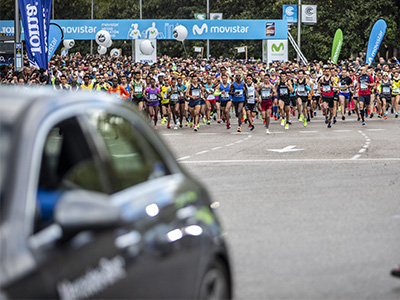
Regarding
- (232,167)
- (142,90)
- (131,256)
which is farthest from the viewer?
(142,90)

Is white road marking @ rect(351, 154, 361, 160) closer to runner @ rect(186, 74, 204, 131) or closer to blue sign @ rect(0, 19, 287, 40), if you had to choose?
runner @ rect(186, 74, 204, 131)

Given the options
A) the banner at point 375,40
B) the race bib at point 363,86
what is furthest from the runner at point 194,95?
the banner at point 375,40

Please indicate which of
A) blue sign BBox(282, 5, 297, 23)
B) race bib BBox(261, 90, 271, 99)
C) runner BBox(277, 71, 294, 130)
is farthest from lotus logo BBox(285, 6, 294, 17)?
race bib BBox(261, 90, 271, 99)

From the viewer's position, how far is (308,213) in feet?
32.0

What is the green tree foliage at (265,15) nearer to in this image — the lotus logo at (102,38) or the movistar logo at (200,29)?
the movistar logo at (200,29)

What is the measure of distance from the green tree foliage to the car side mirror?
2422 inches

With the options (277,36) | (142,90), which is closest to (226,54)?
(277,36)

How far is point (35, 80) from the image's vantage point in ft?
81.6

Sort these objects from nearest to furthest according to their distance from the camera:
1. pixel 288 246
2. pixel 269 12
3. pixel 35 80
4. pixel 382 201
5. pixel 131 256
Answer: pixel 131 256 → pixel 288 246 → pixel 382 201 → pixel 35 80 → pixel 269 12

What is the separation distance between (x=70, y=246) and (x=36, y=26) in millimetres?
22393

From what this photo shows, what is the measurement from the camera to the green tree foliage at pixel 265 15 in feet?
210

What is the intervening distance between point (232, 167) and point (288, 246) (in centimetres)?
759

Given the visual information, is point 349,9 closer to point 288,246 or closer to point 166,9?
point 166,9

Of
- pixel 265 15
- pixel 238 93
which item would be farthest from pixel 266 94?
pixel 265 15
